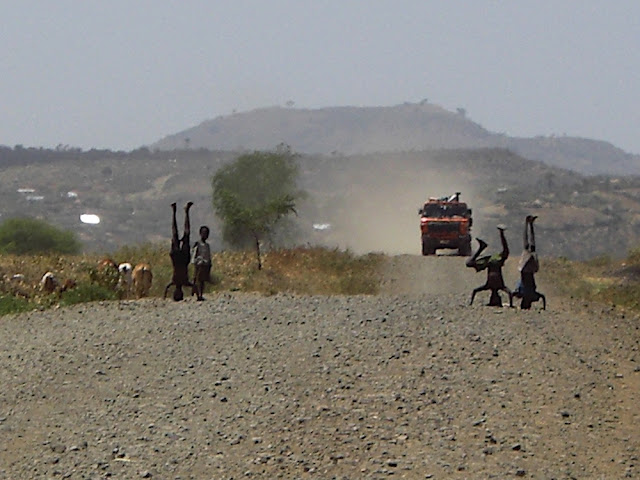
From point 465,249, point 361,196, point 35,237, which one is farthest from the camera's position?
point 361,196

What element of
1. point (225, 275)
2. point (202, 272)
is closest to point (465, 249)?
point (225, 275)

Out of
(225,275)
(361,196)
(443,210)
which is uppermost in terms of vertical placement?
(361,196)

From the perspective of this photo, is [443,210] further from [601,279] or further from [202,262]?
[202,262]

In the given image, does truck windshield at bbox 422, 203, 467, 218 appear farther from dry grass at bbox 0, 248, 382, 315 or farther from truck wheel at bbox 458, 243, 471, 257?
dry grass at bbox 0, 248, 382, 315

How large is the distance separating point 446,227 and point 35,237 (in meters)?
21.5

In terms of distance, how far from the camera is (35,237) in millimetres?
56062

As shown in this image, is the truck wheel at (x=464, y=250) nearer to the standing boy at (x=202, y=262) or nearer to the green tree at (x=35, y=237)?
the green tree at (x=35, y=237)

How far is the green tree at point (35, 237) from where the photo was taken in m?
55.2

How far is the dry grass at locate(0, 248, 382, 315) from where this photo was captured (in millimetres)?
24797

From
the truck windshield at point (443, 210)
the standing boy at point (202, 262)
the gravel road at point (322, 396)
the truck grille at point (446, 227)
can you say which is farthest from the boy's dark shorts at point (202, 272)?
the truck windshield at point (443, 210)

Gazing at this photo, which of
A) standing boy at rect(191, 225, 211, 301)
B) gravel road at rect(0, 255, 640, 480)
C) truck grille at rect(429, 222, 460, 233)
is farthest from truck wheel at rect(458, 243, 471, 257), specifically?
gravel road at rect(0, 255, 640, 480)

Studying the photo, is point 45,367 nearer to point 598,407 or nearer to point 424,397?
point 424,397

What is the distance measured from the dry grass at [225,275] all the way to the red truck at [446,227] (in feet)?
15.7

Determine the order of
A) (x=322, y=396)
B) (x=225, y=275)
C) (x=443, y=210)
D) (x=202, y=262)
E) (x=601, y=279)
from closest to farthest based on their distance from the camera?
(x=322, y=396) → (x=202, y=262) → (x=225, y=275) → (x=601, y=279) → (x=443, y=210)
